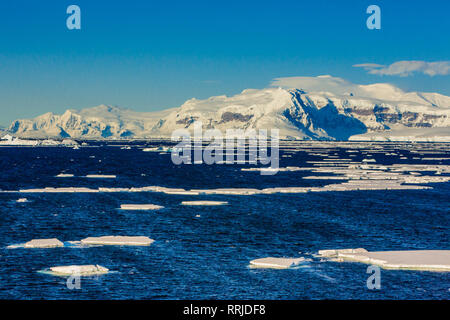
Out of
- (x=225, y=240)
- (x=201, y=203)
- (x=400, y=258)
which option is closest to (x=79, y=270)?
(x=225, y=240)

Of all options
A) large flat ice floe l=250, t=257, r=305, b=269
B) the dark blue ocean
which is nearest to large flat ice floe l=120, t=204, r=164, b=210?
the dark blue ocean

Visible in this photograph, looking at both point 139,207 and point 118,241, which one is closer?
point 118,241

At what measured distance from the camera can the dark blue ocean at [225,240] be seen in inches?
934

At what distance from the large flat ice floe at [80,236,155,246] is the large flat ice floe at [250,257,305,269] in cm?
714

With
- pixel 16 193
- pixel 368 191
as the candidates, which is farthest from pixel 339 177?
pixel 16 193

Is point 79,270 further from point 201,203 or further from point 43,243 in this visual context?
point 201,203

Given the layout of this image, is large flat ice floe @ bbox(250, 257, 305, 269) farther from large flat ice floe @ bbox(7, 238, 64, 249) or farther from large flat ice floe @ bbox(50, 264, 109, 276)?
large flat ice floe @ bbox(7, 238, 64, 249)

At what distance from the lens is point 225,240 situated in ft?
110

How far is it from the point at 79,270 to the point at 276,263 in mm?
9227

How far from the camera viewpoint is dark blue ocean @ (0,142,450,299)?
2373cm

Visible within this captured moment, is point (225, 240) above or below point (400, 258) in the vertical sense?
above

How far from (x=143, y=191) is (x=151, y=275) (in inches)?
1272

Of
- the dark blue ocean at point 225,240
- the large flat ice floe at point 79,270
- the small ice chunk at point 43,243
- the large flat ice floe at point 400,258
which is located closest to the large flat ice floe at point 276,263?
the dark blue ocean at point 225,240

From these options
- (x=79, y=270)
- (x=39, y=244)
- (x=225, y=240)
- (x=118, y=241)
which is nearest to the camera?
(x=79, y=270)
